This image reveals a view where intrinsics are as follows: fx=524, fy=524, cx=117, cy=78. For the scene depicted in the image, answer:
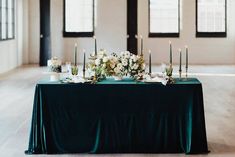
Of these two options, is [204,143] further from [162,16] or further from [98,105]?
[162,16]

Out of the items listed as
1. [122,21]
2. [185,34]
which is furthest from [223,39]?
[122,21]

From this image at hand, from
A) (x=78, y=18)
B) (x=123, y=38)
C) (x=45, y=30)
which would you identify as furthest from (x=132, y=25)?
(x=45, y=30)

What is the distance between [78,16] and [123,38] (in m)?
1.70

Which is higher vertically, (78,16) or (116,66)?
(78,16)

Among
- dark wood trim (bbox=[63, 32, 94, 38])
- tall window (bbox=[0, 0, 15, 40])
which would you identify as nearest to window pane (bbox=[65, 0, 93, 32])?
dark wood trim (bbox=[63, 32, 94, 38])

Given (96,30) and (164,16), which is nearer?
(96,30)

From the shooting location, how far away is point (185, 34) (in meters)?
17.5

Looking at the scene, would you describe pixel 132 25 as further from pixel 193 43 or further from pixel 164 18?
pixel 193 43

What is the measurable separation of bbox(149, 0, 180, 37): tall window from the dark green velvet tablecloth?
39.7 feet

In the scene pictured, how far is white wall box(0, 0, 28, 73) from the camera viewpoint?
14.6 m

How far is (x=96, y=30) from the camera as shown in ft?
57.4

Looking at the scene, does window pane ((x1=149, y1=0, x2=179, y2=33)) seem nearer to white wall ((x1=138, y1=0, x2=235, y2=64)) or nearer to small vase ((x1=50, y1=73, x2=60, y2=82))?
white wall ((x1=138, y1=0, x2=235, y2=64))

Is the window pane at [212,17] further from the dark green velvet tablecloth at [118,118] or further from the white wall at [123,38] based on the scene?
the dark green velvet tablecloth at [118,118]

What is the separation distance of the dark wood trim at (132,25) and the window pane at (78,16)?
1295mm
